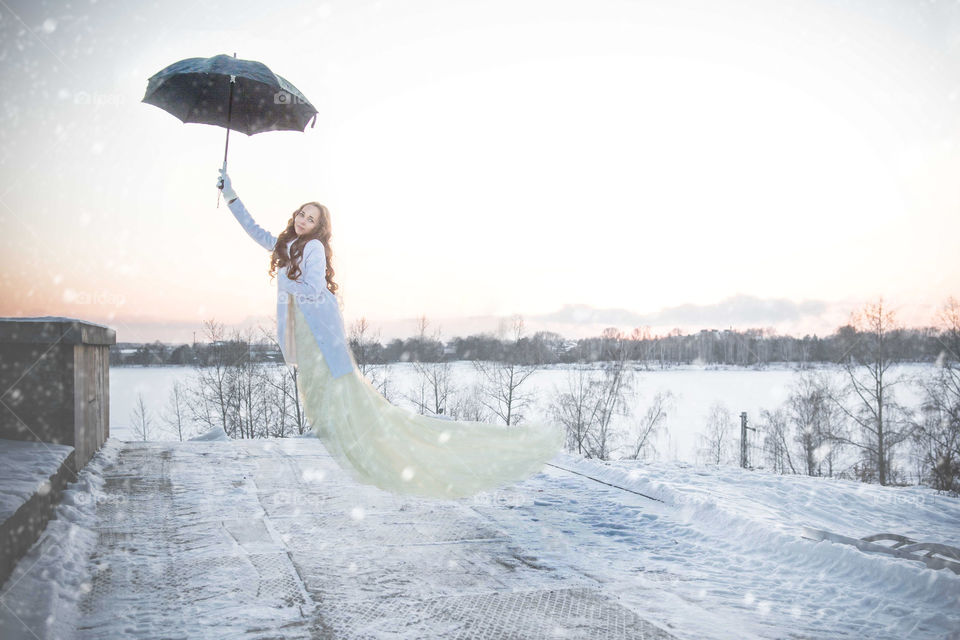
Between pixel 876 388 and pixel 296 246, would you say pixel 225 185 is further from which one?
pixel 876 388

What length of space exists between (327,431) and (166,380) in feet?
182

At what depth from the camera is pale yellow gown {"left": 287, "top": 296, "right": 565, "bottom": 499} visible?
3760 mm

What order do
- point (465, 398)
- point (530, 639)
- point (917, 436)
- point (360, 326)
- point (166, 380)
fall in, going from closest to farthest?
point (530, 639) < point (917, 436) < point (360, 326) < point (465, 398) < point (166, 380)

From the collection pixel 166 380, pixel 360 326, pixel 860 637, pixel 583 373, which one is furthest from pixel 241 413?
pixel 860 637

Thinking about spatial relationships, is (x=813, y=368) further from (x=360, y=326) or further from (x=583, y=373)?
(x=360, y=326)

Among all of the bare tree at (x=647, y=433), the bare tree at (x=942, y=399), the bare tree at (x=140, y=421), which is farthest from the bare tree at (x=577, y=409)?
the bare tree at (x=140, y=421)

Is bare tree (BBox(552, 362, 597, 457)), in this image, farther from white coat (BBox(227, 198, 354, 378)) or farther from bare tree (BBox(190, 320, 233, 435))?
white coat (BBox(227, 198, 354, 378))

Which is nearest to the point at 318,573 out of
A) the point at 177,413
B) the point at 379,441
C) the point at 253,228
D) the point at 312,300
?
the point at 379,441

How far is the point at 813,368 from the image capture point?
141 feet

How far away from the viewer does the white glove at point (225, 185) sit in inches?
143

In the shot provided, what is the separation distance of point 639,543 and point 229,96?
402cm

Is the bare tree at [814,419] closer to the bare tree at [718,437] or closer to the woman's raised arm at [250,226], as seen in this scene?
the bare tree at [718,437]

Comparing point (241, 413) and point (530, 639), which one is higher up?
point (530, 639)

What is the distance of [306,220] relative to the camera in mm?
3693
